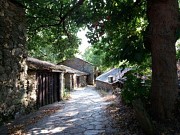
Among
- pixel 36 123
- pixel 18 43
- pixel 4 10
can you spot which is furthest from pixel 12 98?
pixel 4 10

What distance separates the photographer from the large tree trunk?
6969mm

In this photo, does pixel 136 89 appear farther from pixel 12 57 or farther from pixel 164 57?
pixel 12 57

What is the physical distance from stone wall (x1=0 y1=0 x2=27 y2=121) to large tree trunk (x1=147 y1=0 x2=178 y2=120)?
5.42 m

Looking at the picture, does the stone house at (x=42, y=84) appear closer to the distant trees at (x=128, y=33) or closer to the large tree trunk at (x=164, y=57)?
the distant trees at (x=128, y=33)

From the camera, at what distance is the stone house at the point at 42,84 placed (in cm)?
1254

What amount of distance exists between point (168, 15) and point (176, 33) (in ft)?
1.95

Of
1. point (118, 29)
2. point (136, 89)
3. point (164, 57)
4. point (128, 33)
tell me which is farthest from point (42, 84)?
point (164, 57)

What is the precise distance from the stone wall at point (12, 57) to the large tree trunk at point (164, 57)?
5.42 meters

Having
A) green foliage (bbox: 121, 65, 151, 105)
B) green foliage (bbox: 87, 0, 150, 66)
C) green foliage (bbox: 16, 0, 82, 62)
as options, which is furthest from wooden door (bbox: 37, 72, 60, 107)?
green foliage (bbox: 121, 65, 151, 105)

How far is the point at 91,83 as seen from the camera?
52281 mm

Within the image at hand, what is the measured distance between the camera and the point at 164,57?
7016 millimetres

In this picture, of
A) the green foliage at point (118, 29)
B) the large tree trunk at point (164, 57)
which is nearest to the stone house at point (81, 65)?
the green foliage at point (118, 29)

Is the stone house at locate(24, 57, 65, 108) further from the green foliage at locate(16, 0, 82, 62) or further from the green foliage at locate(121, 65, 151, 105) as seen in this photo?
the green foliage at locate(121, 65, 151, 105)

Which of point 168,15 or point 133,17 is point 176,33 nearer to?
point 168,15
